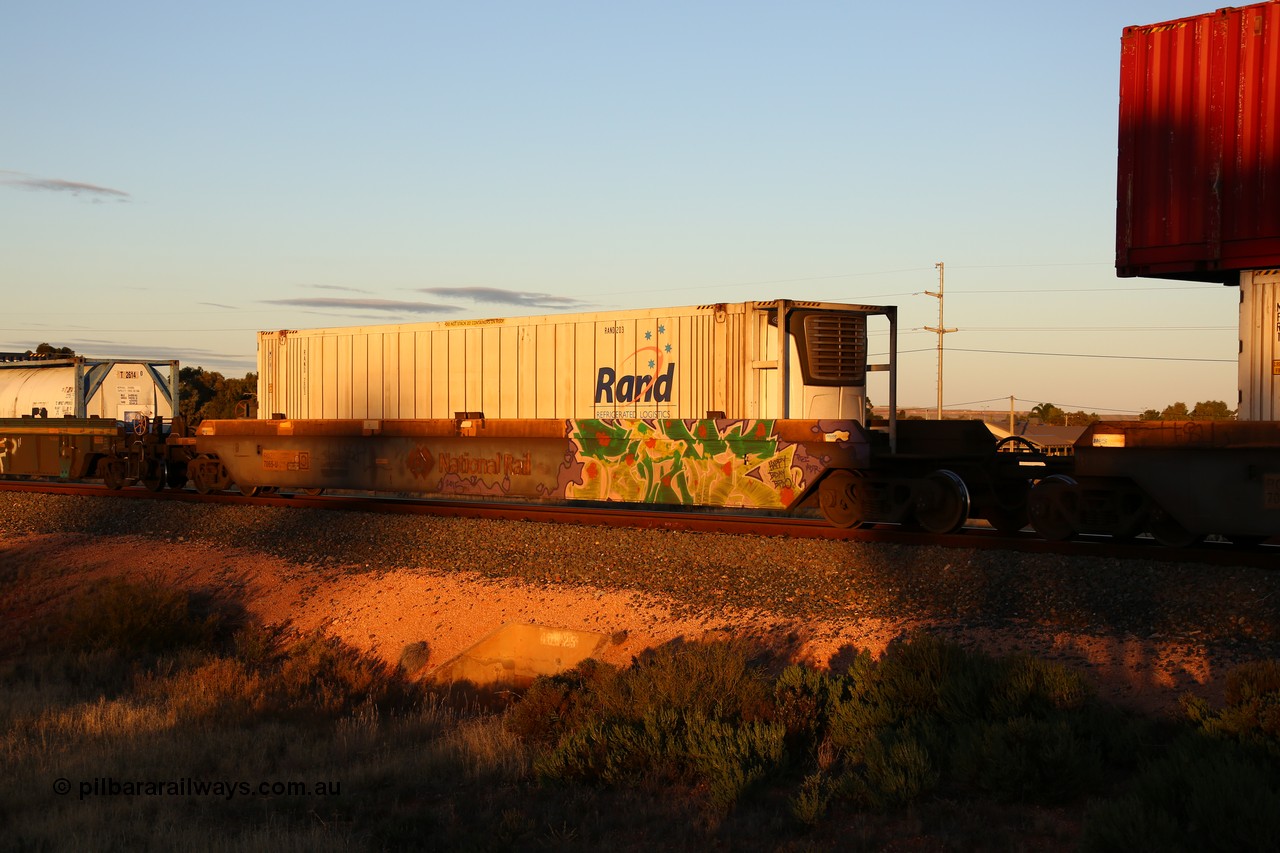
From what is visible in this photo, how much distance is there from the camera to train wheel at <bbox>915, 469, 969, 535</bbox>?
14.3 meters

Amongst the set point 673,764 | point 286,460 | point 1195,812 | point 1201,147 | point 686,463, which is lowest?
point 673,764

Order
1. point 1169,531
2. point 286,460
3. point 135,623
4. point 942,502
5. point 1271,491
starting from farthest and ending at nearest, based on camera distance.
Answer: point 286,460 < point 942,502 < point 135,623 < point 1169,531 < point 1271,491

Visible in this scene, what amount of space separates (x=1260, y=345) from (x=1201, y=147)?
6.97 ft

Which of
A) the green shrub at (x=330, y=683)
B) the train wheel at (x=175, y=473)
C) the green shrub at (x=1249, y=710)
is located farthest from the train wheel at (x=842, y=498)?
the train wheel at (x=175, y=473)

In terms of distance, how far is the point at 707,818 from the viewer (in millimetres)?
6684

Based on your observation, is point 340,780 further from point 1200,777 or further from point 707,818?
point 1200,777

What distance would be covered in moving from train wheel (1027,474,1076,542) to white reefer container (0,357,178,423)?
22100 millimetres

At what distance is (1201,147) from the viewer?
11.9m

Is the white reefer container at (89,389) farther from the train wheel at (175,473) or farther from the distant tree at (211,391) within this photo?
the distant tree at (211,391)

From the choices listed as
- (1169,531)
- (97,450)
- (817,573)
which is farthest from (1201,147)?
(97,450)

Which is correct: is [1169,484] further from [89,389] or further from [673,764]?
[89,389]

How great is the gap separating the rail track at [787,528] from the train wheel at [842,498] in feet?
0.97

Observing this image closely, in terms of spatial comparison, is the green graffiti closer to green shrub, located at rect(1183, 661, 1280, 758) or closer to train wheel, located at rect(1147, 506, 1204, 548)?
train wheel, located at rect(1147, 506, 1204, 548)

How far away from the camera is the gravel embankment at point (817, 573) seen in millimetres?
9906
